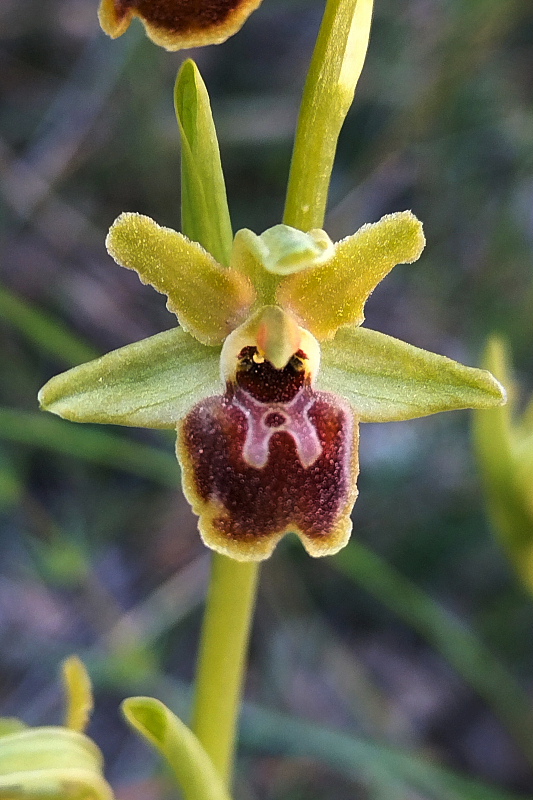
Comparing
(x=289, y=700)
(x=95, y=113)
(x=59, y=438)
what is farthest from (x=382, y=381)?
(x=95, y=113)

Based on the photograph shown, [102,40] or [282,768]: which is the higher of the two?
[102,40]

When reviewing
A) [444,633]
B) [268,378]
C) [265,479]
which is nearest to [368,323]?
[444,633]

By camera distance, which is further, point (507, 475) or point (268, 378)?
point (507, 475)

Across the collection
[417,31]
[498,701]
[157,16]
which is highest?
[417,31]

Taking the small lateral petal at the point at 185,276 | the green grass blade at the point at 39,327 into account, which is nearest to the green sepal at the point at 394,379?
the small lateral petal at the point at 185,276

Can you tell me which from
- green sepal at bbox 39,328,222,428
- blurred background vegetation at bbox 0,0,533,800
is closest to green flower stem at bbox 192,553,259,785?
green sepal at bbox 39,328,222,428

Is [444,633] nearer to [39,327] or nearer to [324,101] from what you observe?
[39,327]

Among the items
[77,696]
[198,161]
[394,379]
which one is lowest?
[77,696]

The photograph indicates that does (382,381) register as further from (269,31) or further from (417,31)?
(269,31)
